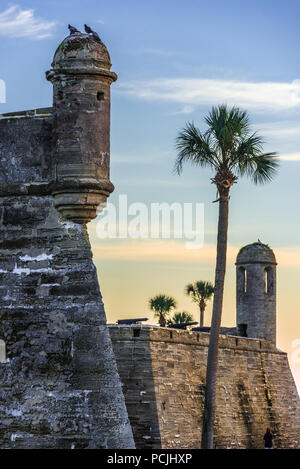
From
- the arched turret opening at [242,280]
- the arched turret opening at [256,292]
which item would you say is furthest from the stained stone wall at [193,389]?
the arched turret opening at [242,280]

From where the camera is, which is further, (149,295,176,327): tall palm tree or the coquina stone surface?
(149,295,176,327): tall palm tree

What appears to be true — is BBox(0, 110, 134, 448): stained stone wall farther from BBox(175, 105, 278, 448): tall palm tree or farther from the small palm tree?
the small palm tree

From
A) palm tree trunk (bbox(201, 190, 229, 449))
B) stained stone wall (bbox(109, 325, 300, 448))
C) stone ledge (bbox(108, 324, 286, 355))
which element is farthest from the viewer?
stone ledge (bbox(108, 324, 286, 355))

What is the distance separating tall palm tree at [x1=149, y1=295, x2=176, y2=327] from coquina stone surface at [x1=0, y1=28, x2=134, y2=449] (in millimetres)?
44299

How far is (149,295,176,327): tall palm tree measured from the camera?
2568 inches

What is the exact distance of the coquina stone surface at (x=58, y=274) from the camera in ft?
65.1

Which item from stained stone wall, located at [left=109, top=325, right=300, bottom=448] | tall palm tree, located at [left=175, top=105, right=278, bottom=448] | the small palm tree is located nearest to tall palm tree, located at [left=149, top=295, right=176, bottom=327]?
the small palm tree

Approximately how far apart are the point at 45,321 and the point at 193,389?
1662cm

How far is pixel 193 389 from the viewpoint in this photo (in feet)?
119

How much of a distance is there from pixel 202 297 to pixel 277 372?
2112 centimetres

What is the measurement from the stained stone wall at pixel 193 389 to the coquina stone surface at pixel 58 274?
1349 cm

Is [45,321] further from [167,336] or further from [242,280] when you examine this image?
[242,280]
